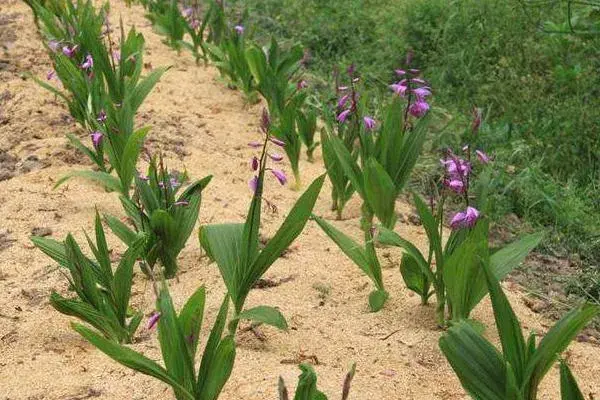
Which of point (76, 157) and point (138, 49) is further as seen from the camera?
point (138, 49)

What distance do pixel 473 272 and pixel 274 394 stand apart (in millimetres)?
603

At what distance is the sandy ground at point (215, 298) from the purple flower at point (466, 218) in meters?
0.35

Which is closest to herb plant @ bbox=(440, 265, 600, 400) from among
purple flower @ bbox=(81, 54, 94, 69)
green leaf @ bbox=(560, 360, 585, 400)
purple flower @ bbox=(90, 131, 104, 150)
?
green leaf @ bbox=(560, 360, 585, 400)

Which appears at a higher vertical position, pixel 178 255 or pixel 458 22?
pixel 458 22

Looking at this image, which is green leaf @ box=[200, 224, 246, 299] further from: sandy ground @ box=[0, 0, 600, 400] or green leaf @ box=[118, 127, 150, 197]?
green leaf @ box=[118, 127, 150, 197]

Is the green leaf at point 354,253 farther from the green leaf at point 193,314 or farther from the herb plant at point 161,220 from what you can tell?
the green leaf at point 193,314

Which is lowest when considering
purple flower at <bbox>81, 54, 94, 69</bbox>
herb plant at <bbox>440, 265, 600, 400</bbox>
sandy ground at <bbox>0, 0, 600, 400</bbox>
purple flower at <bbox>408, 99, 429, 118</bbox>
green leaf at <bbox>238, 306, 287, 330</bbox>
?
sandy ground at <bbox>0, 0, 600, 400</bbox>

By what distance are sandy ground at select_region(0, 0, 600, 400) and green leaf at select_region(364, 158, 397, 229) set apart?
0.19 meters

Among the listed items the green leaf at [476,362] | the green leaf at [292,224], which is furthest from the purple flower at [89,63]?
the green leaf at [476,362]

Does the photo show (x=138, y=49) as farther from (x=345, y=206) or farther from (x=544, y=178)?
(x=544, y=178)

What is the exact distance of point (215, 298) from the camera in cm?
264

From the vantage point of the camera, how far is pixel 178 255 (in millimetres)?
3000

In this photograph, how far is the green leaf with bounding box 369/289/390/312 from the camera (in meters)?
2.59

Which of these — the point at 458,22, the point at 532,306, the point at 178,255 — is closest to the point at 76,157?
the point at 178,255
